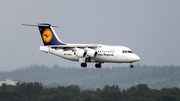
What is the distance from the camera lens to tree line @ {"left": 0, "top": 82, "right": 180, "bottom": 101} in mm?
103438

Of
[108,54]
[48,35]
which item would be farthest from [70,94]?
[108,54]

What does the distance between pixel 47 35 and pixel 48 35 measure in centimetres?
10

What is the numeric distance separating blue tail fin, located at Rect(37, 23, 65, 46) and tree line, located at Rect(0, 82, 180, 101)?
3514cm

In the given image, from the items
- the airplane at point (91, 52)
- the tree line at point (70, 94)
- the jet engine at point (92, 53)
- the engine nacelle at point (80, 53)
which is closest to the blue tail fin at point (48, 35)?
the airplane at point (91, 52)

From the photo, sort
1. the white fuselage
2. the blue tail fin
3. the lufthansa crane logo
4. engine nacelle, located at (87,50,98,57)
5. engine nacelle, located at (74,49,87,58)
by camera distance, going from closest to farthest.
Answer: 1. the white fuselage
2. engine nacelle, located at (87,50,98,57)
3. engine nacelle, located at (74,49,87,58)
4. the blue tail fin
5. the lufthansa crane logo

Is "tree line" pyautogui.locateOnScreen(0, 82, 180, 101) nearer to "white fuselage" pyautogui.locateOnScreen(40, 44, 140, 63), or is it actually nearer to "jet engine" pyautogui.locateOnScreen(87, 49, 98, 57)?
"white fuselage" pyautogui.locateOnScreen(40, 44, 140, 63)

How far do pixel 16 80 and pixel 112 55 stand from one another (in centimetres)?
5769

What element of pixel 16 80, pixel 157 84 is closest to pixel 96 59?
pixel 16 80

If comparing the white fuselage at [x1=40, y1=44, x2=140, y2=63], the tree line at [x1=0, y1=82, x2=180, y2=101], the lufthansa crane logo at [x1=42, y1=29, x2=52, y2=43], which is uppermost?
the lufthansa crane logo at [x1=42, y1=29, x2=52, y2=43]

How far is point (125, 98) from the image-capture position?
354 ft

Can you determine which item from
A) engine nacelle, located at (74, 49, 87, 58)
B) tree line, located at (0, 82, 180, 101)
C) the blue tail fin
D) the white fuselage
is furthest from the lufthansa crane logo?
tree line, located at (0, 82, 180, 101)

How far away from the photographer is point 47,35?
68125 millimetres

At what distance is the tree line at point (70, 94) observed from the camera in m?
103

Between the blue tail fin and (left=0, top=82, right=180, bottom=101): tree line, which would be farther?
(left=0, top=82, right=180, bottom=101): tree line
